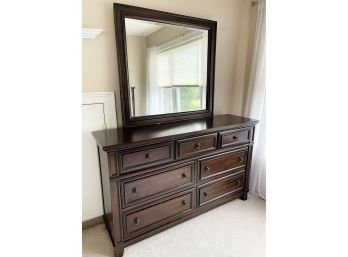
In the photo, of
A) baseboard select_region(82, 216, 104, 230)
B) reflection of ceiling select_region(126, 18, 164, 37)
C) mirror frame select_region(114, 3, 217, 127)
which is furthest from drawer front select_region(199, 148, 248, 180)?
reflection of ceiling select_region(126, 18, 164, 37)

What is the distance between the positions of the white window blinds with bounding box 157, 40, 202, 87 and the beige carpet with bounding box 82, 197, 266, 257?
1.33m

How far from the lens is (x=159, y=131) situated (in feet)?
5.50

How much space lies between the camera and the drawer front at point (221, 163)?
1832 millimetres

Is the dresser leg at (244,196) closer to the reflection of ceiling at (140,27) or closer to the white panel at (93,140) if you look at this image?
the white panel at (93,140)

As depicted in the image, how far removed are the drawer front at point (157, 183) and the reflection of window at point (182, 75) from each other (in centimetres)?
60

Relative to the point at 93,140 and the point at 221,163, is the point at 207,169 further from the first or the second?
the point at 93,140

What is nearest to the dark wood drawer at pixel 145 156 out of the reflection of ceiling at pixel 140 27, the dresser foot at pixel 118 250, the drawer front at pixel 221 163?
the drawer front at pixel 221 163

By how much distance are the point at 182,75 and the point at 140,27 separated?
1.87ft

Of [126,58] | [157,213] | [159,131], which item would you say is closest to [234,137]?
[159,131]

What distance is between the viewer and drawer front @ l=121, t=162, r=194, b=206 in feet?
4.89

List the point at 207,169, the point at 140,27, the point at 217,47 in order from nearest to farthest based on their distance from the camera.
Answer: the point at 140,27 < the point at 207,169 < the point at 217,47

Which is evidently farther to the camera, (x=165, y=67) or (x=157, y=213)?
(x=165, y=67)
